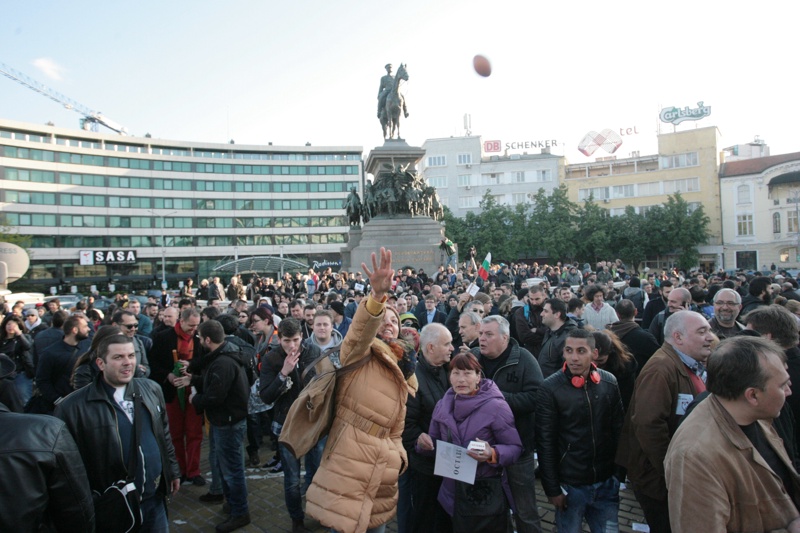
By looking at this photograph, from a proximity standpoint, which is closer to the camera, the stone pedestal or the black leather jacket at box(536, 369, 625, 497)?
the black leather jacket at box(536, 369, 625, 497)

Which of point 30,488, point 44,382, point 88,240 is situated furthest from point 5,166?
point 30,488

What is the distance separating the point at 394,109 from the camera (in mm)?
24578

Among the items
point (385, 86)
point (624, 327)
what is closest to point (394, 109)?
point (385, 86)

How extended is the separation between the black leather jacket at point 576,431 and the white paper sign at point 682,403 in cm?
50

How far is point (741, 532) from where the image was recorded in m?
2.34

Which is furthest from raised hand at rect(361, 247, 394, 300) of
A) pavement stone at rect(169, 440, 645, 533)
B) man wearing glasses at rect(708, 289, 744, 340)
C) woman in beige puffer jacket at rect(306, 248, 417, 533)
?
man wearing glasses at rect(708, 289, 744, 340)

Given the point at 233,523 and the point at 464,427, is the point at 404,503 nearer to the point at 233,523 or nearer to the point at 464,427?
the point at 464,427

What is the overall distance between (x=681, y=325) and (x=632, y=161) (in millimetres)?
63957

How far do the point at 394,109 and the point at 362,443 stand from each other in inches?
906

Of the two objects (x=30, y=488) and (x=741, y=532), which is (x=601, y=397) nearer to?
(x=741, y=532)

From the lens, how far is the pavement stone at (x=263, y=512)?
503cm

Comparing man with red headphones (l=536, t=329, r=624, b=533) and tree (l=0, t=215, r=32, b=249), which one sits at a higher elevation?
tree (l=0, t=215, r=32, b=249)

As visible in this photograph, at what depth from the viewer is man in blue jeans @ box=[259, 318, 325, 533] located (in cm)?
482

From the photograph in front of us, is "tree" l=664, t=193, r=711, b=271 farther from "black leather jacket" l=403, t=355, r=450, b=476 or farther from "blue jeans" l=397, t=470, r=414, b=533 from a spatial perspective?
"blue jeans" l=397, t=470, r=414, b=533
